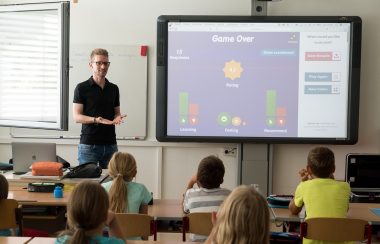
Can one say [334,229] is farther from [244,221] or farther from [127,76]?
[127,76]

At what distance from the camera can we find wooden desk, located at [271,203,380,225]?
3820 mm

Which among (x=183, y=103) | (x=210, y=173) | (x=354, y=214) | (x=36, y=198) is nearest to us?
(x=210, y=173)

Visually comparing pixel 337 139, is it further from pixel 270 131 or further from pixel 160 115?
pixel 160 115

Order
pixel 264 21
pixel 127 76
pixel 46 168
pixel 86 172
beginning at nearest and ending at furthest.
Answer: pixel 46 168 < pixel 86 172 < pixel 264 21 < pixel 127 76

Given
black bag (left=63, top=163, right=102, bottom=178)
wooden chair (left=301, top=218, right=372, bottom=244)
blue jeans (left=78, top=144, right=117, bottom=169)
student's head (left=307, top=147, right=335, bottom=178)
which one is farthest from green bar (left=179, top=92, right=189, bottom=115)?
wooden chair (left=301, top=218, right=372, bottom=244)

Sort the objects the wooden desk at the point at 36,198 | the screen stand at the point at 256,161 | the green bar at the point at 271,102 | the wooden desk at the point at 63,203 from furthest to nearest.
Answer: the screen stand at the point at 256,161 < the green bar at the point at 271,102 < the wooden desk at the point at 36,198 < the wooden desk at the point at 63,203

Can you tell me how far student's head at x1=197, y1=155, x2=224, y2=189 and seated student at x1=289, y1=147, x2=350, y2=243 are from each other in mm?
575

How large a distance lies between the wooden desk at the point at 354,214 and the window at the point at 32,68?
2.66 m

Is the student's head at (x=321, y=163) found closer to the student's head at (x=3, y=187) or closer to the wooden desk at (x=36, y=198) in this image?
the wooden desk at (x=36, y=198)

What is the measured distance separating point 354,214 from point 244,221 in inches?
84.3

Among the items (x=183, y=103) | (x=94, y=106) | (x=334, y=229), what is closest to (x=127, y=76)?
(x=183, y=103)

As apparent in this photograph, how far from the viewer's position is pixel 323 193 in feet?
11.9

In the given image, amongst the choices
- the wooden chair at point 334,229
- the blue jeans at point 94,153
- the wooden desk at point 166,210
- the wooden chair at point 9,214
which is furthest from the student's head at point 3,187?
the wooden chair at point 334,229

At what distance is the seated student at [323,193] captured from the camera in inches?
143
